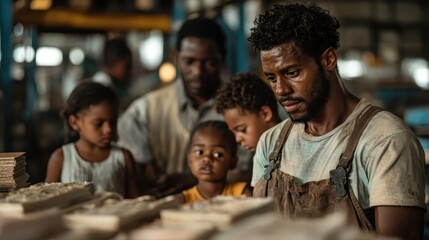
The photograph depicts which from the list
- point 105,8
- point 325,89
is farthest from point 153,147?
point 105,8

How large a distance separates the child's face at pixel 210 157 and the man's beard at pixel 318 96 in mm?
1082

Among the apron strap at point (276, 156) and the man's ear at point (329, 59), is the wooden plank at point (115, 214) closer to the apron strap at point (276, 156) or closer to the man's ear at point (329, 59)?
the apron strap at point (276, 156)

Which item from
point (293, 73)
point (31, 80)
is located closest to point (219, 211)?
point (293, 73)

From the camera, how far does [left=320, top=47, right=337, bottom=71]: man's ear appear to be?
9.09 feet

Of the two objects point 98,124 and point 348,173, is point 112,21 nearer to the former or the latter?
point 98,124

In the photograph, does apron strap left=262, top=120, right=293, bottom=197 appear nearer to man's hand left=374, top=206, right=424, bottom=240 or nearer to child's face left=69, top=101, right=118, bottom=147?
man's hand left=374, top=206, right=424, bottom=240

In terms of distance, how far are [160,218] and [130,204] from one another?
131mm

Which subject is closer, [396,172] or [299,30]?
[396,172]

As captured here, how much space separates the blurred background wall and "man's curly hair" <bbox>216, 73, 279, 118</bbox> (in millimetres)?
369

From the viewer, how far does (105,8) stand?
8.61 m

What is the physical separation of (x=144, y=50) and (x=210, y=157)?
9.79m

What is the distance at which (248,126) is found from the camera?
3.67 metres

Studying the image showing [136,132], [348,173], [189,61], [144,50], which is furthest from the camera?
[144,50]

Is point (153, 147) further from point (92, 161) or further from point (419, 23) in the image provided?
point (419, 23)
